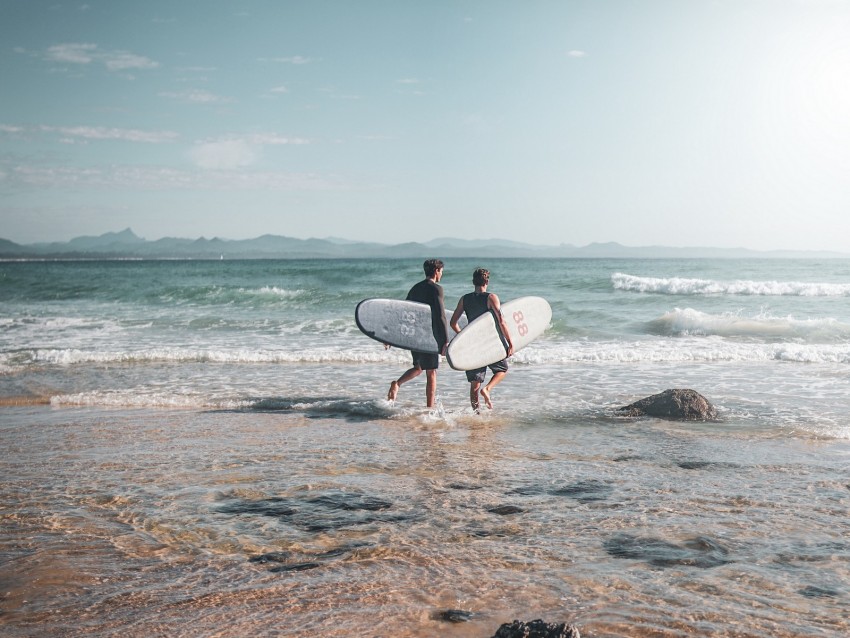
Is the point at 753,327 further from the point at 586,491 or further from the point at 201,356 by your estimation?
the point at 586,491

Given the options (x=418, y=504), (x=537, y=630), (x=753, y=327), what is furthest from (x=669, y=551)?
(x=753, y=327)

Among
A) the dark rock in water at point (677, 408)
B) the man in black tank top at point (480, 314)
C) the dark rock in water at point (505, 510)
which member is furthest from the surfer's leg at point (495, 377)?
the dark rock in water at point (505, 510)

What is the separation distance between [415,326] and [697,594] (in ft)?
19.3

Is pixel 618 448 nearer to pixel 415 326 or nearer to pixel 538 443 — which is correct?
pixel 538 443

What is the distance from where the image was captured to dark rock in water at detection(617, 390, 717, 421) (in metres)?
7.68

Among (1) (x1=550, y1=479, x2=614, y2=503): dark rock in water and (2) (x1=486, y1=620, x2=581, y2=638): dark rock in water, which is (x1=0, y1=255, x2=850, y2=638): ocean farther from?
(2) (x1=486, y1=620, x2=581, y2=638): dark rock in water

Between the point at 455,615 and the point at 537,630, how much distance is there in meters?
0.60

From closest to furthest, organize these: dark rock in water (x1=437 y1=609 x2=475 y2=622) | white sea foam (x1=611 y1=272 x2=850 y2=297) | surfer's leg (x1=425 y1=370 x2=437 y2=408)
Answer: dark rock in water (x1=437 y1=609 x2=475 y2=622)
surfer's leg (x1=425 y1=370 x2=437 y2=408)
white sea foam (x1=611 y1=272 x2=850 y2=297)

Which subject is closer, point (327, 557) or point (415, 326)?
point (327, 557)

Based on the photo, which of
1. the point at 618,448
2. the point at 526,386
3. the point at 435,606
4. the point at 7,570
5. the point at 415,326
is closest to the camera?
the point at 435,606

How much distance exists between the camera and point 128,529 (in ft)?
13.7

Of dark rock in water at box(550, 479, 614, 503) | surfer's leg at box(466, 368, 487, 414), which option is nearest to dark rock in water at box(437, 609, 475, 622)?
dark rock in water at box(550, 479, 614, 503)

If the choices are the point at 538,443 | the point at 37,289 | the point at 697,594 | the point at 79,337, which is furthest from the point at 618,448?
the point at 37,289

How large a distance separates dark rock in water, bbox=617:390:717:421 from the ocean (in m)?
0.19
